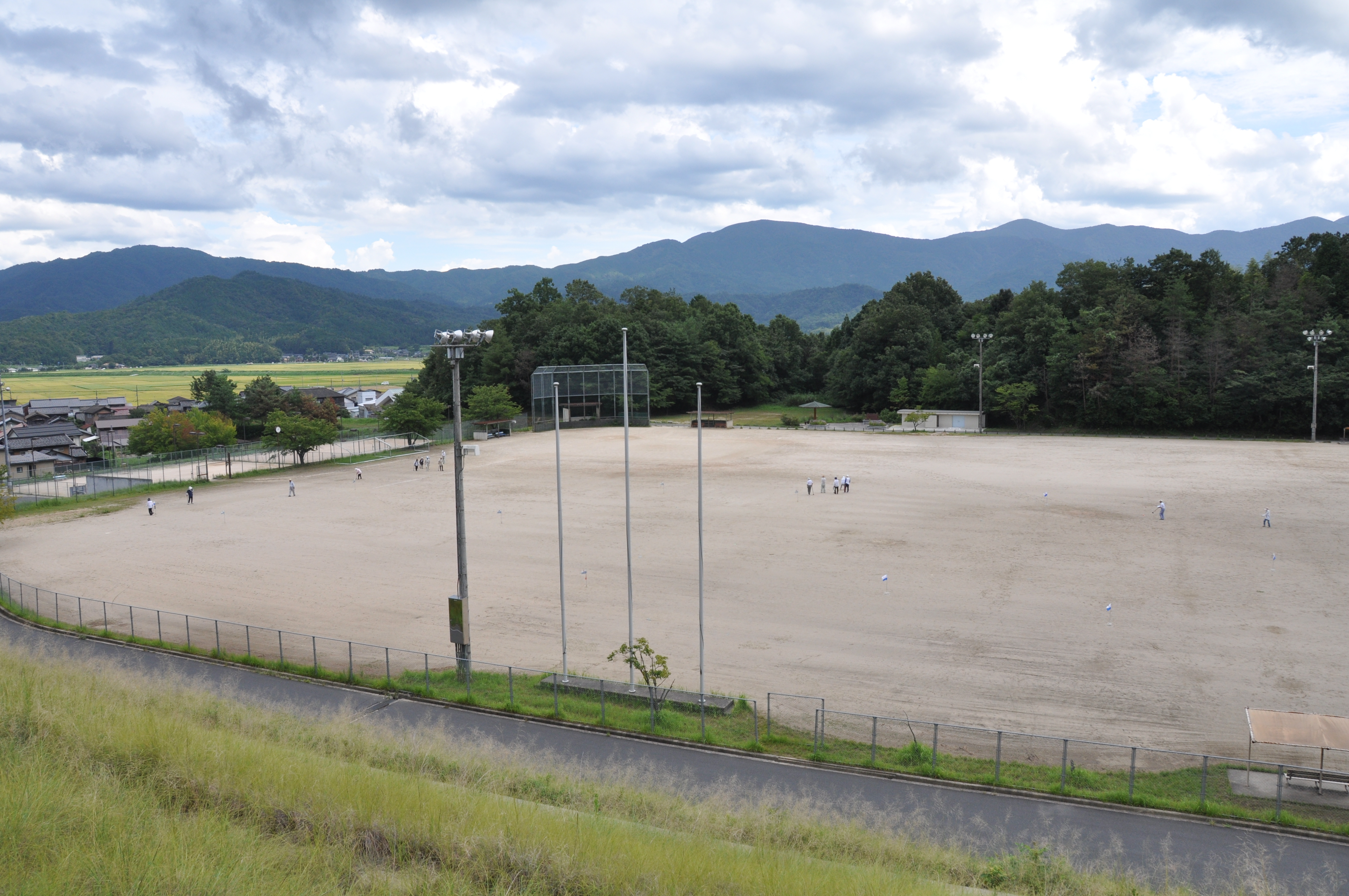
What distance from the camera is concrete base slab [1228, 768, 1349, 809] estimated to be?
533 inches

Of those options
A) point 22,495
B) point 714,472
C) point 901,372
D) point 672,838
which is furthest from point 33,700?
point 901,372

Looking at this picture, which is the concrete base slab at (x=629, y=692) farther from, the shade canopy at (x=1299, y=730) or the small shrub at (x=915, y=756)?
the shade canopy at (x=1299, y=730)

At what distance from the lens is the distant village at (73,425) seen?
7469 centimetres

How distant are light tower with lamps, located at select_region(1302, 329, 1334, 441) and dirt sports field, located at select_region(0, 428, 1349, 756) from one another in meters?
18.8

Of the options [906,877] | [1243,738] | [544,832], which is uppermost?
[544,832]

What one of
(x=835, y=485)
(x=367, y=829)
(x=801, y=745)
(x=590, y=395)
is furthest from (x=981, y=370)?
(x=367, y=829)

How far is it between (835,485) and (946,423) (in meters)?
42.3

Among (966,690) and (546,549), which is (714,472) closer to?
(546,549)

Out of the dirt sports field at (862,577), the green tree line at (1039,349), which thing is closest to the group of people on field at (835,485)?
the dirt sports field at (862,577)

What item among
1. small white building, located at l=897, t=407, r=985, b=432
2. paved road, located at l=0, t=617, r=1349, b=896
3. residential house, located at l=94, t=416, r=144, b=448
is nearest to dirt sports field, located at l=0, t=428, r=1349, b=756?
paved road, located at l=0, t=617, r=1349, b=896

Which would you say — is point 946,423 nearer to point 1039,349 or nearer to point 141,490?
point 1039,349

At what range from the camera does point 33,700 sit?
447 inches

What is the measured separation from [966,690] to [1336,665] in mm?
9413

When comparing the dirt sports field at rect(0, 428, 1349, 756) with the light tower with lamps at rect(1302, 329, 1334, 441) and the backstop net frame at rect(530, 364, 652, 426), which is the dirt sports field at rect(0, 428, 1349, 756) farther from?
the backstop net frame at rect(530, 364, 652, 426)
